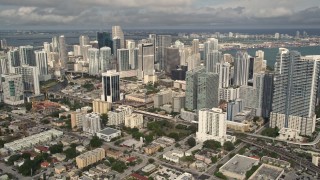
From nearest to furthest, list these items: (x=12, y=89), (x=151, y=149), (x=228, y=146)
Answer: (x=151, y=149) → (x=228, y=146) → (x=12, y=89)

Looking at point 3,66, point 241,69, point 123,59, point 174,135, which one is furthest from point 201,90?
point 3,66

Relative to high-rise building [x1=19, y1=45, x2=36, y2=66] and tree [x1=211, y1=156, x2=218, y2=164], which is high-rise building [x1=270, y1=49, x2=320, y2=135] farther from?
high-rise building [x1=19, y1=45, x2=36, y2=66]

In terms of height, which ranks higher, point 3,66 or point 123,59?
point 123,59

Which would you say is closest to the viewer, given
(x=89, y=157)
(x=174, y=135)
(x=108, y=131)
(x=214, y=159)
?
(x=89, y=157)

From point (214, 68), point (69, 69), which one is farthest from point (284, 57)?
point (69, 69)

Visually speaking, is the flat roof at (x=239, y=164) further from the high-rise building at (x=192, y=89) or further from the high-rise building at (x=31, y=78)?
the high-rise building at (x=31, y=78)

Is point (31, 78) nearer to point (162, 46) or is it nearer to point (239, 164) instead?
point (162, 46)

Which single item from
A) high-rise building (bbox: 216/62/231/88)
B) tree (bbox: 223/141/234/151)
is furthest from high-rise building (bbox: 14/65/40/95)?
tree (bbox: 223/141/234/151)
